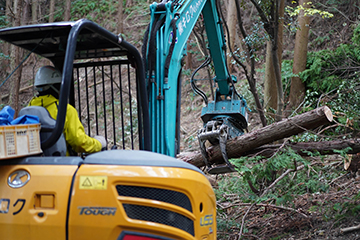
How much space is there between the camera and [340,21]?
1350 cm

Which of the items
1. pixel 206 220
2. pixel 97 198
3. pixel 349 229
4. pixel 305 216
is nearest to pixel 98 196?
→ pixel 97 198

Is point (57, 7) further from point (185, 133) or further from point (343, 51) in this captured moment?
point (343, 51)

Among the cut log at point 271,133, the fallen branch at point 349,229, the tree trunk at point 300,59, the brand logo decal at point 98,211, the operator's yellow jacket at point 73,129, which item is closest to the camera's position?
the brand logo decal at point 98,211

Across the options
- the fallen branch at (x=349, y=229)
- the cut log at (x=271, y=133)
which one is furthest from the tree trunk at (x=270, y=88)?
the fallen branch at (x=349, y=229)

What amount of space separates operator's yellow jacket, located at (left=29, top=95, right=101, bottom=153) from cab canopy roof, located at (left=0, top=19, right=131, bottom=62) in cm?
50

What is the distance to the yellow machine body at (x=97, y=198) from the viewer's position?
2.32 metres

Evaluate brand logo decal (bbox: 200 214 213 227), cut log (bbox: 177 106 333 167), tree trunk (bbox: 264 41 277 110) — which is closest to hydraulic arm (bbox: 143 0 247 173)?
cut log (bbox: 177 106 333 167)

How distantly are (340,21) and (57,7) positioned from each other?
17.1 metres

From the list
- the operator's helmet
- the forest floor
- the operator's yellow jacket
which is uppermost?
the operator's helmet

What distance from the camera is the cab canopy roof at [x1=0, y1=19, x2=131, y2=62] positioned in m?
2.88

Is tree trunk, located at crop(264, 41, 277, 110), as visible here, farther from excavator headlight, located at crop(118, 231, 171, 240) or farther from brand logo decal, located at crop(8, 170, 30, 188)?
brand logo decal, located at crop(8, 170, 30, 188)

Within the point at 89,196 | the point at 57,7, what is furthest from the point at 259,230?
the point at 57,7

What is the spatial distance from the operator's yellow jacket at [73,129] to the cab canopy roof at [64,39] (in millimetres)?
499

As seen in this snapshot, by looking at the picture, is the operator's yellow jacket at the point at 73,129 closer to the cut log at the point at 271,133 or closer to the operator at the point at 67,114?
the operator at the point at 67,114
